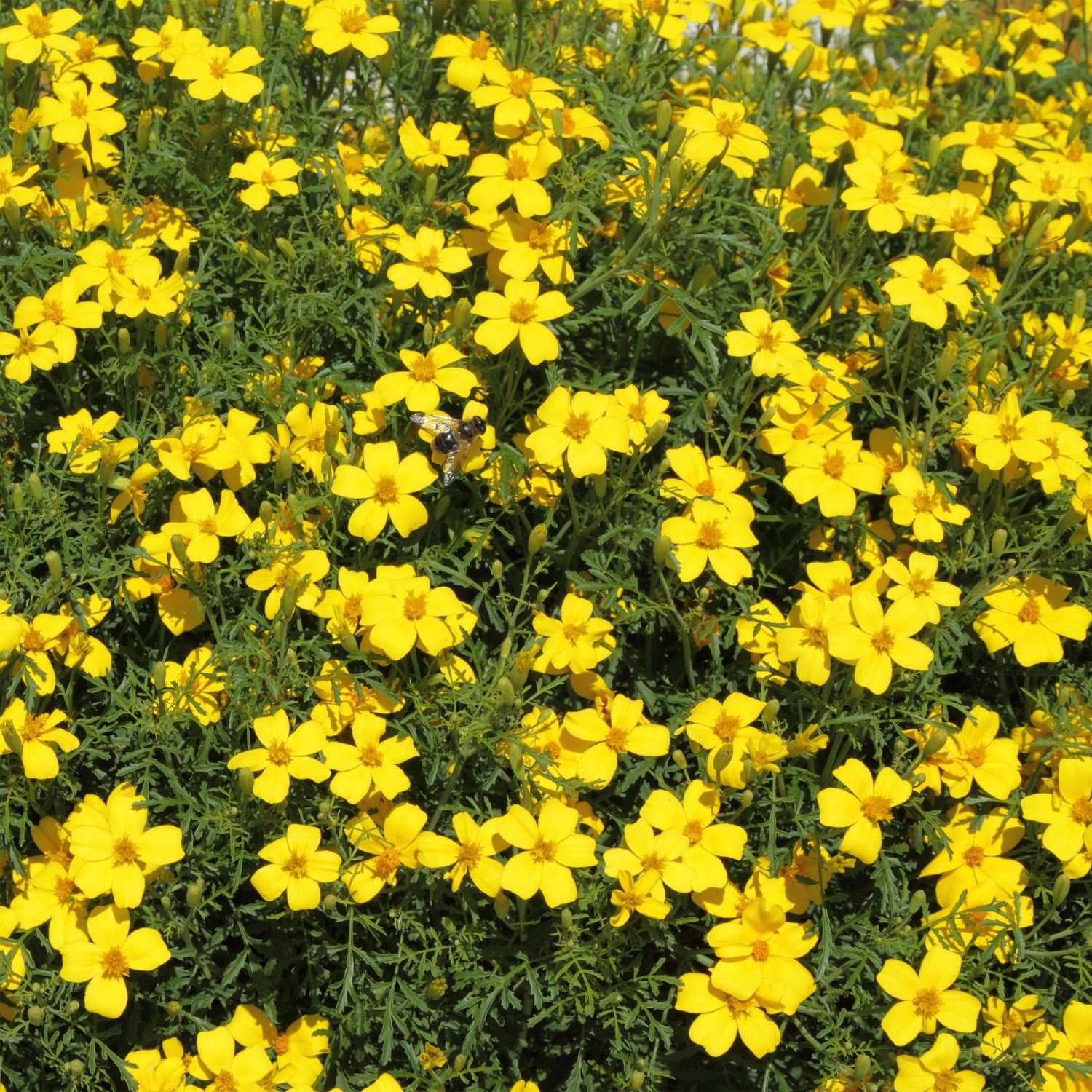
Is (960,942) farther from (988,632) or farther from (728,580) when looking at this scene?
(728,580)

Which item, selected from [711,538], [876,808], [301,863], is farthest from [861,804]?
[301,863]

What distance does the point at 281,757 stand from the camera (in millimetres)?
2311

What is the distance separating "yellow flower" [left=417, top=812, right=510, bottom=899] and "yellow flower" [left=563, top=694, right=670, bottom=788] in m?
0.23

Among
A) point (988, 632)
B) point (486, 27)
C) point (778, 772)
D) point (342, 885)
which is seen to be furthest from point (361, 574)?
point (486, 27)

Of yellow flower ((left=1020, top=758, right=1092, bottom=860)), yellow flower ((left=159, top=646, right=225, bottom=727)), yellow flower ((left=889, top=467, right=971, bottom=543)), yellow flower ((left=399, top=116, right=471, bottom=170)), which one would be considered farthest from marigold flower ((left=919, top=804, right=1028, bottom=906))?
yellow flower ((left=399, top=116, right=471, bottom=170))

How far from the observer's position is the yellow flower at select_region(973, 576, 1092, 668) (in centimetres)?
263

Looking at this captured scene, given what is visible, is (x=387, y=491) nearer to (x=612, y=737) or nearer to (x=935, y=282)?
(x=612, y=737)

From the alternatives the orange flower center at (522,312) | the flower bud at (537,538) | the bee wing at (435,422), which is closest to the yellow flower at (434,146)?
the orange flower center at (522,312)

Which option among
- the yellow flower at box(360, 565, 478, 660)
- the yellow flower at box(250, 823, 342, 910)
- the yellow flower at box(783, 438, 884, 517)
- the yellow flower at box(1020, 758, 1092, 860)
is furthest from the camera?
the yellow flower at box(783, 438, 884, 517)

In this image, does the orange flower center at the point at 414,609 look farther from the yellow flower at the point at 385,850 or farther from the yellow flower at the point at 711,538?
the yellow flower at the point at 711,538

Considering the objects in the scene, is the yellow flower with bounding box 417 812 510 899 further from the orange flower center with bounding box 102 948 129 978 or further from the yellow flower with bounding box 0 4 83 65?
the yellow flower with bounding box 0 4 83 65

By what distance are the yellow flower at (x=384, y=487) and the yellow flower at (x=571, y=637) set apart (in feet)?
1.08

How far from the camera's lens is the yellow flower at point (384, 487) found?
246 centimetres

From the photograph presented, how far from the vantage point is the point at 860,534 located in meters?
2.83
